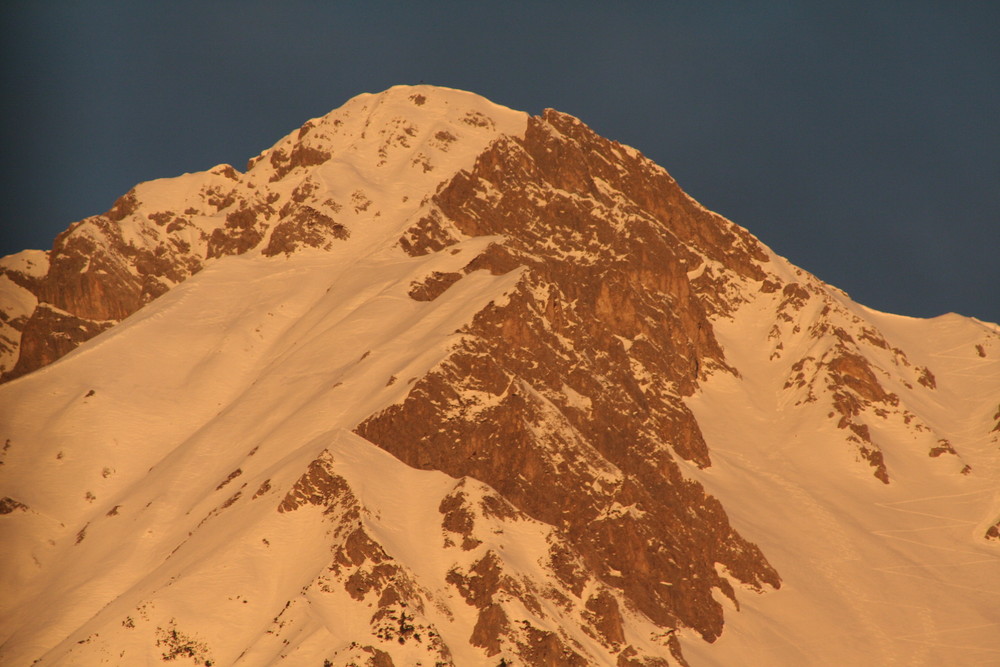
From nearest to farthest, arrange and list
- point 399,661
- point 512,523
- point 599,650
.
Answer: point 399,661
point 599,650
point 512,523

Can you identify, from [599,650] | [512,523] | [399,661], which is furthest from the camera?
[512,523]

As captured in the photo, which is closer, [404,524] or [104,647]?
[104,647]

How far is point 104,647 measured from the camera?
6850 inches

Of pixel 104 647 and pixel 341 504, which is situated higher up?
pixel 341 504

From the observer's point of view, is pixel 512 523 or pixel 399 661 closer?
pixel 399 661

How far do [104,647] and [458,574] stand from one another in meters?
31.9

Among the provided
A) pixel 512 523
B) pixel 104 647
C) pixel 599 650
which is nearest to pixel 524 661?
pixel 599 650

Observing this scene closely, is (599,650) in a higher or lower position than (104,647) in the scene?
higher

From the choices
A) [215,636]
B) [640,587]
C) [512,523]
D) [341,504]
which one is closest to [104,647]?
[215,636]

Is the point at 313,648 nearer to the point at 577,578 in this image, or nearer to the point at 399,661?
the point at 399,661

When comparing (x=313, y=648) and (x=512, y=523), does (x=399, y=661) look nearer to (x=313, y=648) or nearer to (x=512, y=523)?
(x=313, y=648)

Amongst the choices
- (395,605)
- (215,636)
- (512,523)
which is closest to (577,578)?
(512,523)

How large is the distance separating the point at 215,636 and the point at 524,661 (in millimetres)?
26821

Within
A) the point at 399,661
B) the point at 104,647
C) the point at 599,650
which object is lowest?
the point at 104,647
